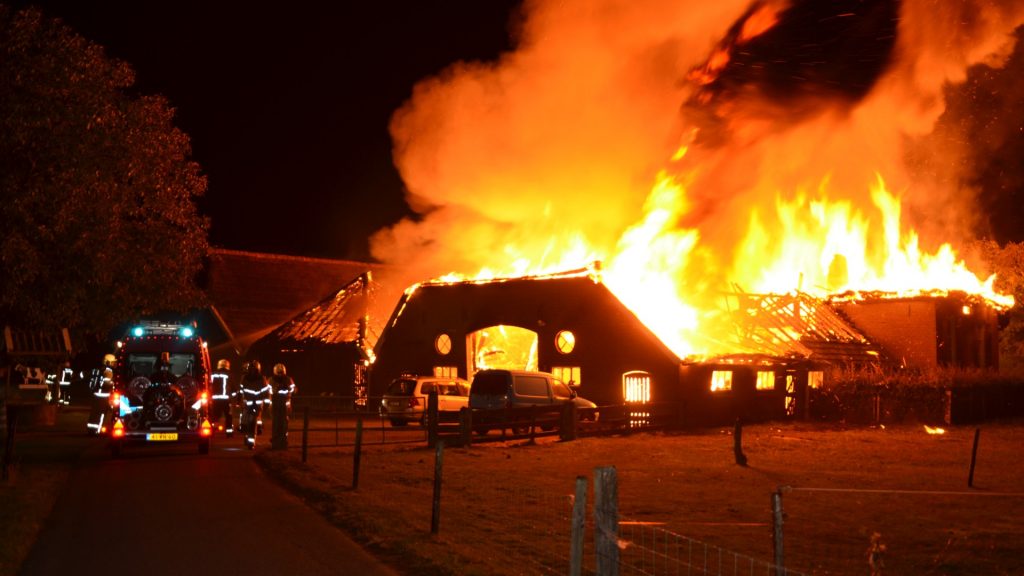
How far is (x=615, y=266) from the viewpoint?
33250mm

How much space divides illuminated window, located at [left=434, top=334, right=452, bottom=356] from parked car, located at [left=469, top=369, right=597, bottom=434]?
290 inches

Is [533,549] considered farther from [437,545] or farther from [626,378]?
[626,378]

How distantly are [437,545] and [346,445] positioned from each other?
12.7m

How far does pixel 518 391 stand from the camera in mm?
26188

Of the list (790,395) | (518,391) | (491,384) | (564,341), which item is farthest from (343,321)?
(790,395)

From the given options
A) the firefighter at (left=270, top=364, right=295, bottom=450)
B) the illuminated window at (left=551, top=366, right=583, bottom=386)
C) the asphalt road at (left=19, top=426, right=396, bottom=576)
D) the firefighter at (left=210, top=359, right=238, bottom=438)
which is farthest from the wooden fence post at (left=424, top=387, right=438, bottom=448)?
the illuminated window at (left=551, top=366, right=583, bottom=386)

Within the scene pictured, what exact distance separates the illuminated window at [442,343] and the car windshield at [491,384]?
24.2 ft

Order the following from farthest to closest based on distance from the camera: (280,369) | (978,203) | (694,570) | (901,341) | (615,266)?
(978,203) → (901,341) → (615,266) → (280,369) → (694,570)

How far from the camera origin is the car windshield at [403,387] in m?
29.0

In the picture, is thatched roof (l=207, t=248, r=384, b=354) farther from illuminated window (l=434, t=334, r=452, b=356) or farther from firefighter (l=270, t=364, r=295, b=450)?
firefighter (l=270, t=364, r=295, b=450)

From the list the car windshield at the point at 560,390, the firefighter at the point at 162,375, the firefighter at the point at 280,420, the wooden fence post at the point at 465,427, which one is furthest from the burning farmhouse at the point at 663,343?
the firefighter at the point at 162,375

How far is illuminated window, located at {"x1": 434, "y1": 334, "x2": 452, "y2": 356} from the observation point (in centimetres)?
3428

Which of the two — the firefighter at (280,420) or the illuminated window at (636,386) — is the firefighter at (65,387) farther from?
the illuminated window at (636,386)

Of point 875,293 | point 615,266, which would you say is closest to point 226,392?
point 615,266
